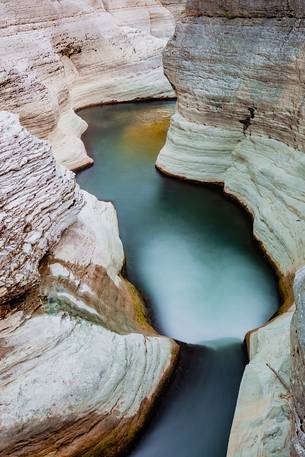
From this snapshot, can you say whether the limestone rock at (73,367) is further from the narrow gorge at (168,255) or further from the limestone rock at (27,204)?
the limestone rock at (27,204)

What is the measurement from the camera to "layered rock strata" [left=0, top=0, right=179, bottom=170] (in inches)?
396

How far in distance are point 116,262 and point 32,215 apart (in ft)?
6.37

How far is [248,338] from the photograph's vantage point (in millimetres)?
5434

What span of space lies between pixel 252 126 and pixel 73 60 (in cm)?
920

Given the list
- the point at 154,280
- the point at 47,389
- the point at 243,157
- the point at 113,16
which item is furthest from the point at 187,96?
the point at 113,16

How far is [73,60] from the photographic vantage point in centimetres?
1463

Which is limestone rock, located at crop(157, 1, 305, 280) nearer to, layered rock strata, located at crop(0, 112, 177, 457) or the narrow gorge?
the narrow gorge

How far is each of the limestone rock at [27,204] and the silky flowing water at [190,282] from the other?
81.3 inches

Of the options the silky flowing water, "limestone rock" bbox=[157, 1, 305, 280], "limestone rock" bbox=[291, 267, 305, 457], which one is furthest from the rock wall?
"limestone rock" bbox=[157, 1, 305, 280]

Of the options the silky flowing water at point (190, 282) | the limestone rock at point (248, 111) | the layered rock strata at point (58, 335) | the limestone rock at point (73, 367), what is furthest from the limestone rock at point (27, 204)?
the limestone rock at point (248, 111)

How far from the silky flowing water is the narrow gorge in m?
0.02

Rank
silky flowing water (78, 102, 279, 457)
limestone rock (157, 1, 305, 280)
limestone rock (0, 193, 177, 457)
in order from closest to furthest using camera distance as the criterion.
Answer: limestone rock (0, 193, 177, 457), silky flowing water (78, 102, 279, 457), limestone rock (157, 1, 305, 280)

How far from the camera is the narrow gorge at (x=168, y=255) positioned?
4.03m

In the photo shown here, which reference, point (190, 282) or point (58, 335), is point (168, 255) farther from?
point (58, 335)
